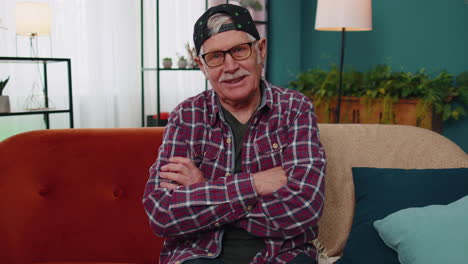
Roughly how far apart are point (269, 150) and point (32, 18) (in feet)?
8.58

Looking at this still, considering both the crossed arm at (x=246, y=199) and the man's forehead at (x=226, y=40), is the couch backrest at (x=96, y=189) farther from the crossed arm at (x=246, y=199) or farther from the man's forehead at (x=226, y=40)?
the man's forehead at (x=226, y=40)

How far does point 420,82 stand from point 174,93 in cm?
243

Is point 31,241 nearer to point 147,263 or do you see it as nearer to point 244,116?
point 147,263

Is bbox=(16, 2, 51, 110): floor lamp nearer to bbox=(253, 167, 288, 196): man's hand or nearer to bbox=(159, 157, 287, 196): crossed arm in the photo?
bbox=(159, 157, 287, 196): crossed arm

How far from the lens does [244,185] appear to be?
1227 mm

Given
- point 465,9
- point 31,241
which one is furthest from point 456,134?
point 31,241

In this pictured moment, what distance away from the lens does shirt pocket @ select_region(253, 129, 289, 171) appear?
4.42 feet

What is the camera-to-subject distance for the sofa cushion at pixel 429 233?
1.13 m

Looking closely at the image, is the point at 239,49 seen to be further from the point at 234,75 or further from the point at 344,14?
the point at 344,14

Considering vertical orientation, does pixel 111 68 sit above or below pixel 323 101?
above

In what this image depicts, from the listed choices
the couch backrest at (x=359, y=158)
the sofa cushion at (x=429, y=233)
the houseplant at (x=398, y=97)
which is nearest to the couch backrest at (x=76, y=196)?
the couch backrest at (x=359, y=158)

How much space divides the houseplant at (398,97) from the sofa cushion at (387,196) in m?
2.29

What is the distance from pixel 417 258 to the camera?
117cm

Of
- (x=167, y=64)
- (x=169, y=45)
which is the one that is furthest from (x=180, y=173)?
(x=169, y=45)
